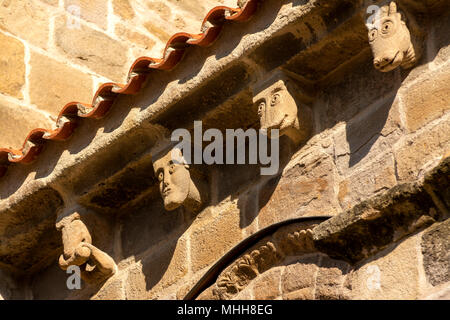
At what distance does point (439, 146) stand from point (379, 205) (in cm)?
33

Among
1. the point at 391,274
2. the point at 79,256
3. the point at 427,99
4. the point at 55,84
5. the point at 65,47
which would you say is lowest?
the point at 391,274

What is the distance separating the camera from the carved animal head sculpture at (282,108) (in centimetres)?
537

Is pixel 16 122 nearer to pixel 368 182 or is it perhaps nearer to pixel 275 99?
pixel 275 99

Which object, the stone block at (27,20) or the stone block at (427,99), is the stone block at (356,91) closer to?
the stone block at (427,99)

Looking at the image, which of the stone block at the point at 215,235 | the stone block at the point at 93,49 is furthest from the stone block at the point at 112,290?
the stone block at the point at 93,49

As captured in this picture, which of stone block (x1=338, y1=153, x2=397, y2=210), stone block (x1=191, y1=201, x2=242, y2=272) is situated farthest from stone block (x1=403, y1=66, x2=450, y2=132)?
stone block (x1=191, y1=201, x2=242, y2=272)

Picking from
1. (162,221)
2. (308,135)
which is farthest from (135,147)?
(308,135)

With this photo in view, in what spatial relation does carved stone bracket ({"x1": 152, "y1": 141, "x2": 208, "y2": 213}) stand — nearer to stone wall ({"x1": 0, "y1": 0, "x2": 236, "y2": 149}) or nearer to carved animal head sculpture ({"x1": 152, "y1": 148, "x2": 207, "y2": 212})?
carved animal head sculpture ({"x1": 152, "y1": 148, "x2": 207, "y2": 212})

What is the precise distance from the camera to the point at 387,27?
4988mm

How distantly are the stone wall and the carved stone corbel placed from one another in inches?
47.1

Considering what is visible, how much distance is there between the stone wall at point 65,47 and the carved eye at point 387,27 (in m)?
2.97

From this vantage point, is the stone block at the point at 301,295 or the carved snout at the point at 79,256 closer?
the stone block at the point at 301,295

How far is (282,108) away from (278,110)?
0.02 meters

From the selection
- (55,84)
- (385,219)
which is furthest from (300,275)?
(55,84)
